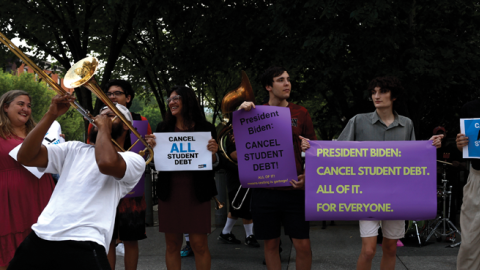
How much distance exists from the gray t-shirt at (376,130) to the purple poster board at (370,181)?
0.14 meters

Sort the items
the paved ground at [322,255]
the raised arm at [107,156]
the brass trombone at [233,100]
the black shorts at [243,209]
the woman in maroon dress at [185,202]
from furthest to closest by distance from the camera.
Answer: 1. the black shorts at [243,209]
2. the paved ground at [322,255]
3. the brass trombone at [233,100]
4. the woman in maroon dress at [185,202]
5. the raised arm at [107,156]

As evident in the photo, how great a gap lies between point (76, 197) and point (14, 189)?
5.94ft

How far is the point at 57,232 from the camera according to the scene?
2.58 meters

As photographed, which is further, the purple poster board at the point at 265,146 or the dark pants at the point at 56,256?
the purple poster board at the point at 265,146

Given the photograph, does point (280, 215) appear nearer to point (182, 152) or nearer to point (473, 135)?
point (182, 152)

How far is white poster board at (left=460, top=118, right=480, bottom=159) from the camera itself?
425 cm

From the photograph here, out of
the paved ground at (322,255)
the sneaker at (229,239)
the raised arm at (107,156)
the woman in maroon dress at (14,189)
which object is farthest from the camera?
the sneaker at (229,239)

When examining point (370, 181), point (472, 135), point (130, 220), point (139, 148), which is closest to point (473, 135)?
point (472, 135)

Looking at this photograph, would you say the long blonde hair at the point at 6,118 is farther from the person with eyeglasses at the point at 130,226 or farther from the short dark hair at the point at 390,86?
the short dark hair at the point at 390,86

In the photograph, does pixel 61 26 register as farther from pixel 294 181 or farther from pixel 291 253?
pixel 294 181

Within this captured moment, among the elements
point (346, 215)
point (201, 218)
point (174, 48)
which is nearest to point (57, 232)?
point (201, 218)

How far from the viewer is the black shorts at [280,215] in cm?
427

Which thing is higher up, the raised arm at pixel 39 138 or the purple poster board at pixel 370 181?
the raised arm at pixel 39 138

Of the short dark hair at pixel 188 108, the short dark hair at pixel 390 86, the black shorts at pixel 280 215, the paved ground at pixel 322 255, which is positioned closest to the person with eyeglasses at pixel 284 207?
the black shorts at pixel 280 215
